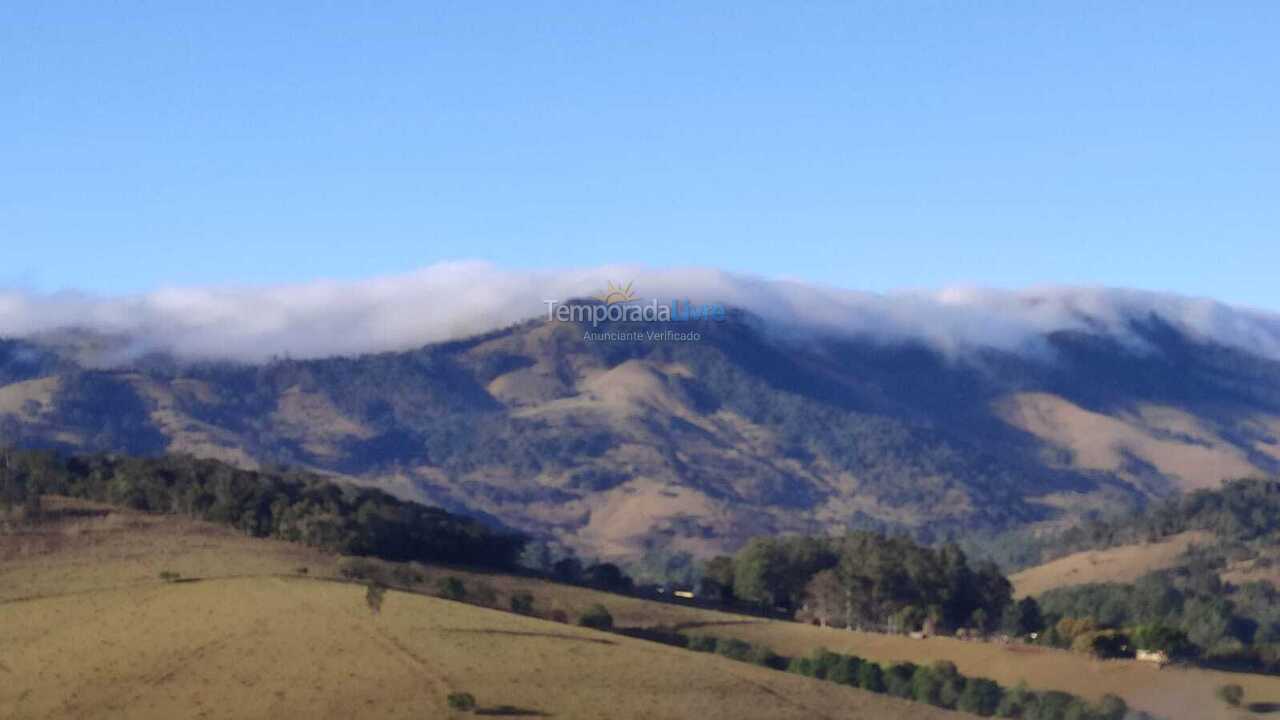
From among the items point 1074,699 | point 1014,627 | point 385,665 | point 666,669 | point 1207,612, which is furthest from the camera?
point 1207,612

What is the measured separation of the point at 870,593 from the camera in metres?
162

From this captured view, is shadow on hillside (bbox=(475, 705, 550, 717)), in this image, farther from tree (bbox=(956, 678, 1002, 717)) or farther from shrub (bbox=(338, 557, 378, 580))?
shrub (bbox=(338, 557, 378, 580))

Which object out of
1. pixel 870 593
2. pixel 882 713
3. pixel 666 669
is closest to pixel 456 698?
pixel 666 669

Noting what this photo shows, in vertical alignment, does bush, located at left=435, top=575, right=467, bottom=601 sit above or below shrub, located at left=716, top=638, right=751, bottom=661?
above

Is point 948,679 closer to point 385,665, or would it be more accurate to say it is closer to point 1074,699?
point 1074,699

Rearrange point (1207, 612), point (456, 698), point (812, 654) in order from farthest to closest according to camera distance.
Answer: point (1207, 612) → point (812, 654) → point (456, 698)

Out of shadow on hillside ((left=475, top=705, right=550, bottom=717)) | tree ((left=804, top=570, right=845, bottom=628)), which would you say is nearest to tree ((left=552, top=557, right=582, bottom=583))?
tree ((left=804, top=570, right=845, bottom=628))

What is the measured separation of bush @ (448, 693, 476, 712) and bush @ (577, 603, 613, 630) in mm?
36373

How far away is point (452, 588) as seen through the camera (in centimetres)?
13500

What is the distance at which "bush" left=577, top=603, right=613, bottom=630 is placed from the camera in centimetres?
12793

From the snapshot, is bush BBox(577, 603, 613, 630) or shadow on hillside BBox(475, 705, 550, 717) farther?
bush BBox(577, 603, 613, 630)

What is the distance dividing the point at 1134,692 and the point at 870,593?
46.8 m

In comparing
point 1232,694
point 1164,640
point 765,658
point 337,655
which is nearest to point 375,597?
point 337,655

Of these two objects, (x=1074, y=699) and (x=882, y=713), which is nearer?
(x=882, y=713)
